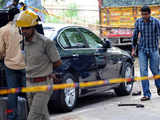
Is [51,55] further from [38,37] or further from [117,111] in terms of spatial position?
[117,111]

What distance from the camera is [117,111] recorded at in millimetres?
8039

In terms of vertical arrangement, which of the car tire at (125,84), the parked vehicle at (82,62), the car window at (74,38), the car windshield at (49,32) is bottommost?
the car tire at (125,84)

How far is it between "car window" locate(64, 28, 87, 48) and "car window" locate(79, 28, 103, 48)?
0.64ft

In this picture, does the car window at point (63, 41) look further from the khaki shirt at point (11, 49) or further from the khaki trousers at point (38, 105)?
the khaki trousers at point (38, 105)

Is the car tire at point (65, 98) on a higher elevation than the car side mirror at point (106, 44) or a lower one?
lower

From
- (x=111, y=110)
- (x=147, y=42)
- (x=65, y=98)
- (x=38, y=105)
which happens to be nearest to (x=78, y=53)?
(x=65, y=98)

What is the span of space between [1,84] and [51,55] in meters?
2.25

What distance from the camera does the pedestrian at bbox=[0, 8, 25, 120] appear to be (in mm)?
6668

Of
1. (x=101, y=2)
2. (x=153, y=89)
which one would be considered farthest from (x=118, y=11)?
(x=153, y=89)

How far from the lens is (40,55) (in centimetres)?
536

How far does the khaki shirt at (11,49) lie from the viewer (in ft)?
21.9

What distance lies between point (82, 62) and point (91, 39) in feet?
3.19

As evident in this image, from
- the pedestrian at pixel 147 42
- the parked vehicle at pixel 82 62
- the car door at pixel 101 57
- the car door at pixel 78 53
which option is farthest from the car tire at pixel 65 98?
the pedestrian at pixel 147 42

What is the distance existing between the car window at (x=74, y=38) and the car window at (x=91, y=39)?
0.20m
